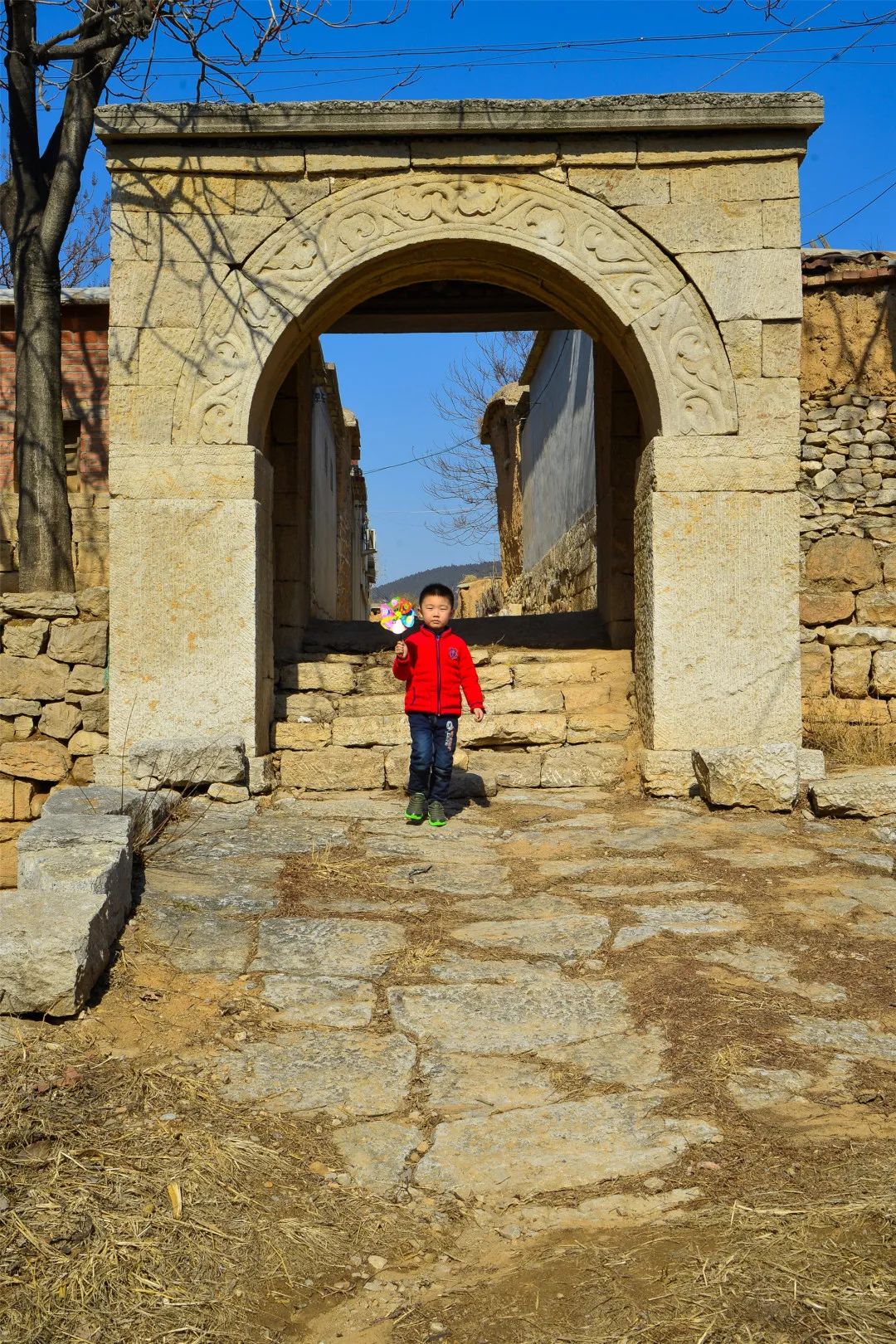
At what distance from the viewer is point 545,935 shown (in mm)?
4027

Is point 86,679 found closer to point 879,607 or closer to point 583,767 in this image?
point 583,767

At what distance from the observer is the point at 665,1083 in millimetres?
2896

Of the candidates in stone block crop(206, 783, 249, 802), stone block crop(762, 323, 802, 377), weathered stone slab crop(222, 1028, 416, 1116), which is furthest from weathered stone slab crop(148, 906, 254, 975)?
stone block crop(762, 323, 802, 377)

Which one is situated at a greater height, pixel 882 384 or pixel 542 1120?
pixel 882 384

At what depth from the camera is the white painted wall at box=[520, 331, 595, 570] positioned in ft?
36.8

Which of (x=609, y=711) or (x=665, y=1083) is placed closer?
(x=665, y=1083)

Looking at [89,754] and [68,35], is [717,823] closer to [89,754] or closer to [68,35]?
[89,754]

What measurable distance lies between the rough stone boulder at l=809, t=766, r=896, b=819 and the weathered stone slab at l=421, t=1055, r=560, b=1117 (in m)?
3.22

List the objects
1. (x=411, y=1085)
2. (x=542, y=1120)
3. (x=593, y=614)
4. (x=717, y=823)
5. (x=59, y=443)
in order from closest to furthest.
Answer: (x=542, y=1120), (x=411, y=1085), (x=717, y=823), (x=59, y=443), (x=593, y=614)

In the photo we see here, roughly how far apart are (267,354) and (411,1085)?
4.57 metres

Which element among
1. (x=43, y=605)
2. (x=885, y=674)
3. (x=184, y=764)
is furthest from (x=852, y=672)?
(x=43, y=605)

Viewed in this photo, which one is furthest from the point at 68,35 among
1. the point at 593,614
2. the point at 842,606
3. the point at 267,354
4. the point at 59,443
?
the point at 842,606

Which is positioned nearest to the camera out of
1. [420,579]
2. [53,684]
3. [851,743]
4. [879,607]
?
[53,684]

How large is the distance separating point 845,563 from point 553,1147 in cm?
600
